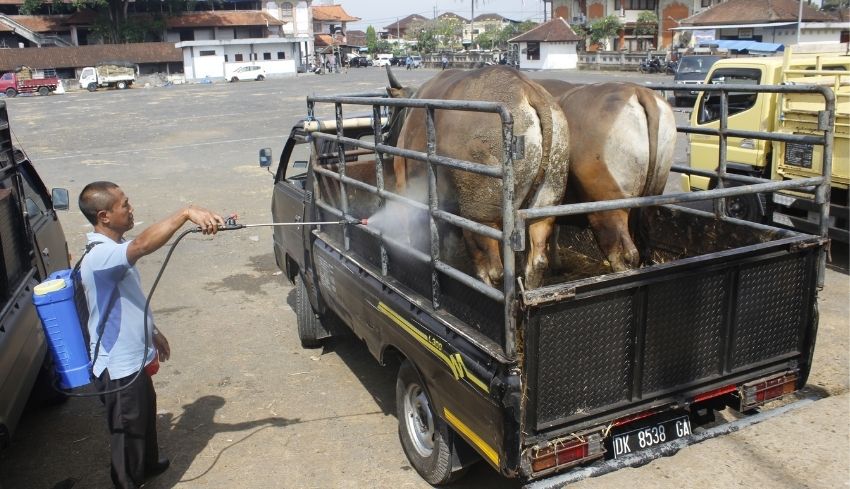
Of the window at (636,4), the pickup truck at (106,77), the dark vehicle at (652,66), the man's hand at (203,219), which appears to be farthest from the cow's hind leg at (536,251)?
the window at (636,4)

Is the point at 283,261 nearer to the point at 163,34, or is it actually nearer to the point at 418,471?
the point at 418,471

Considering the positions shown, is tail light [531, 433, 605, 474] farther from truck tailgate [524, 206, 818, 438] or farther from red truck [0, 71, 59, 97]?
red truck [0, 71, 59, 97]

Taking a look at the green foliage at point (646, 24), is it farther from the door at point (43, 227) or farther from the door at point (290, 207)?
the door at point (43, 227)

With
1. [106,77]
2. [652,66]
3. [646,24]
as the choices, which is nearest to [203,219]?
[652,66]

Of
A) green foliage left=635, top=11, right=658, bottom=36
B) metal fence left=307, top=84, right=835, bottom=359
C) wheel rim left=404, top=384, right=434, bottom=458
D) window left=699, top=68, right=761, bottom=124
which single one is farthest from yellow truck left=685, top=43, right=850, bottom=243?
green foliage left=635, top=11, right=658, bottom=36

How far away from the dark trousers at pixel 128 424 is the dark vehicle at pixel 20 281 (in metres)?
0.46

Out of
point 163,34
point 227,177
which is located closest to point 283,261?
point 227,177

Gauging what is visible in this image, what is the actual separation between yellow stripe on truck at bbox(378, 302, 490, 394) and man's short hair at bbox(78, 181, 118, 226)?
1513mm

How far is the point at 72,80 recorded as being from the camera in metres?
50.5

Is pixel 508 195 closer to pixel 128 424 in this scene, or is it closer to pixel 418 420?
pixel 418 420

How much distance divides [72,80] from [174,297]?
50.5 m

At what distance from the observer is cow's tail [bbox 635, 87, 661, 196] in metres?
3.86

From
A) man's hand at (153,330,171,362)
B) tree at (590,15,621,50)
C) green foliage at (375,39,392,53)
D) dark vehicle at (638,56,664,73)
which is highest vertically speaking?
green foliage at (375,39,392,53)

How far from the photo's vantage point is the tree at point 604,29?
2329 inches
